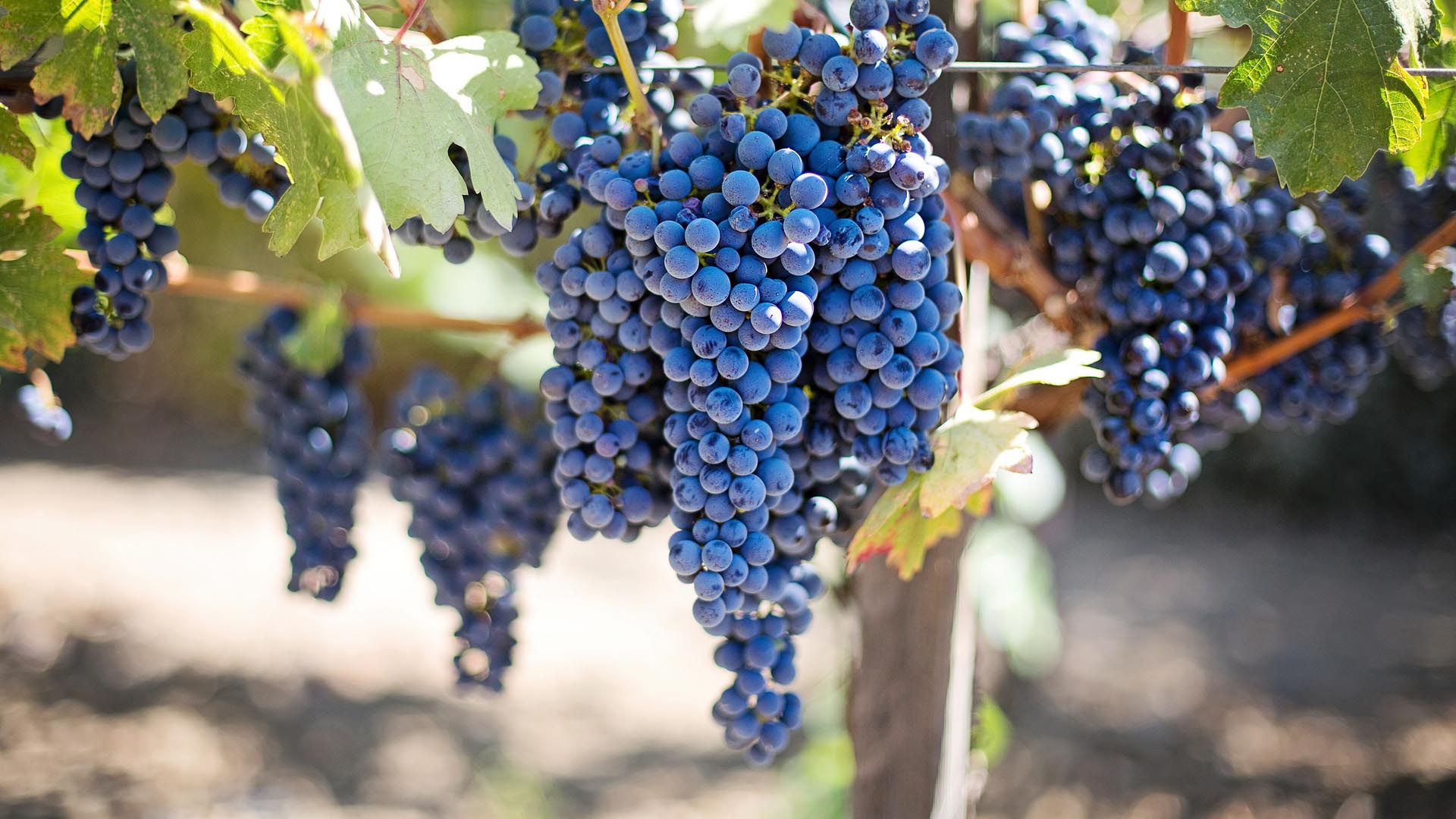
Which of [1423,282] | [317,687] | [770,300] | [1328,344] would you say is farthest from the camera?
[317,687]

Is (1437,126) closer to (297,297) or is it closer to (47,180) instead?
(297,297)

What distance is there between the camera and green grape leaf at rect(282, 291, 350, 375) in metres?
1.26

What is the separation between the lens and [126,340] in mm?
910

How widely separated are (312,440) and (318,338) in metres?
0.14

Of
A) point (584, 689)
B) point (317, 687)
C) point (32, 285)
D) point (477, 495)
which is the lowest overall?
point (584, 689)

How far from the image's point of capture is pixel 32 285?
88 centimetres

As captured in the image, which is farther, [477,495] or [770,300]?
[477,495]

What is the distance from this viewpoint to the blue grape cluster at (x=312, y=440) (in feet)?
4.26

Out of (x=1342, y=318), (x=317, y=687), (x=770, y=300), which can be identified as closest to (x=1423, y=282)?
(x=1342, y=318)

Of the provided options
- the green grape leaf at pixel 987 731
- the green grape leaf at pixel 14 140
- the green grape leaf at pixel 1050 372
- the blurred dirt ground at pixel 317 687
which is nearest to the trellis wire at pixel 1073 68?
the green grape leaf at pixel 1050 372

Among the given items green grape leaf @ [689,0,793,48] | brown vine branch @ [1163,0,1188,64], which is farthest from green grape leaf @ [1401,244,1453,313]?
green grape leaf @ [689,0,793,48]

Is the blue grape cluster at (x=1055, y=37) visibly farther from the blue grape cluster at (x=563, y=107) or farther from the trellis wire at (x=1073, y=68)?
the blue grape cluster at (x=563, y=107)

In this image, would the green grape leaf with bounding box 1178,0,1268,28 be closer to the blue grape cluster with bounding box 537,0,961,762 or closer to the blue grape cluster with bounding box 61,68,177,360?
the blue grape cluster with bounding box 537,0,961,762

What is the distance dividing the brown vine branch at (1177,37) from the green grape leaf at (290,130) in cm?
82
